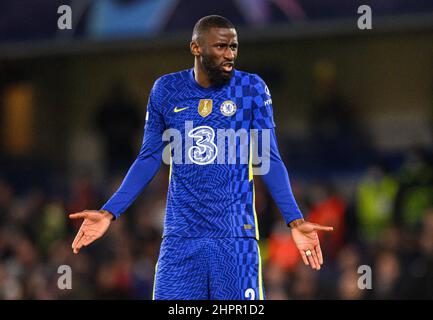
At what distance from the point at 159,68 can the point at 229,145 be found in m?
11.8

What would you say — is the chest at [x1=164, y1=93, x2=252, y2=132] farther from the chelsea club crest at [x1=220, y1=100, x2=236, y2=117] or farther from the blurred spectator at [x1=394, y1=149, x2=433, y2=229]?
the blurred spectator at [x1=394, y1=149, x2=433, y2=229]

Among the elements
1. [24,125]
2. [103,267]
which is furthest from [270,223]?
[24,125]

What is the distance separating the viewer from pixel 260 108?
580 centimetres

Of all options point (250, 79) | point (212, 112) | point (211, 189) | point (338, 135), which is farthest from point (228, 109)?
point (338, 135)

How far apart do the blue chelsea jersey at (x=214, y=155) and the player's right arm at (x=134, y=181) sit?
0.23ft

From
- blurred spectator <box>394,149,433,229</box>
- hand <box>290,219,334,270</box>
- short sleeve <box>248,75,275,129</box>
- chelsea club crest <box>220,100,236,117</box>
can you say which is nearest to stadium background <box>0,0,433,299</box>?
blurred spectator <box>394,149,433,229</box>

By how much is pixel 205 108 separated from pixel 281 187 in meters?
0.63

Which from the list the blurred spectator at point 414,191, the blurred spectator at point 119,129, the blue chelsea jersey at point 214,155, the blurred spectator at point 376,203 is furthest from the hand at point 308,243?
the blurred spectator at point 119,129

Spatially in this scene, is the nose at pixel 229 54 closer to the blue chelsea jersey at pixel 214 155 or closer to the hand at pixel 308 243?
the blue chelsea jersey at pixel 214 155

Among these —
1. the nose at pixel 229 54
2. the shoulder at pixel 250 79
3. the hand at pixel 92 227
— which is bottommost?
the hand at pixel 92 227

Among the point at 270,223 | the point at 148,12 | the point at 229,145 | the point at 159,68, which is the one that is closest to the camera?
the point at 229,145

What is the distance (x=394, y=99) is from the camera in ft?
50.3

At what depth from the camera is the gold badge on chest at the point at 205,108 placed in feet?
19.0

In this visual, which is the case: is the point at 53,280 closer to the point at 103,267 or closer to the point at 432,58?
the point at 103,267
